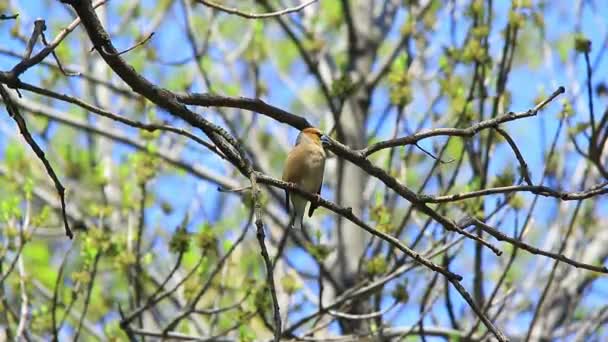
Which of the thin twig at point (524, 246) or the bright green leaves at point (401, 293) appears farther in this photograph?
the bright green leaves at point (401, 293)

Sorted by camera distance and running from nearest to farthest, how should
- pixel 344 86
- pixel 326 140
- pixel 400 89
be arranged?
1. pixel 326 140
2. pixel 344 86
3. pixel 400 89

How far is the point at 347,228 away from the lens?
5.92 m

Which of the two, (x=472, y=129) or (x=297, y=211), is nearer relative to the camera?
(x=472, y=129)

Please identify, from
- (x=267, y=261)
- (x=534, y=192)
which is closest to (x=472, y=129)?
(x=534, y=192)

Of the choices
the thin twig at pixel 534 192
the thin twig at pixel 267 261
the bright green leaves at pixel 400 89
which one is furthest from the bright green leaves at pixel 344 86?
the thin twig at pixel 267 261

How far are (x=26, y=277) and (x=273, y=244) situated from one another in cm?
198

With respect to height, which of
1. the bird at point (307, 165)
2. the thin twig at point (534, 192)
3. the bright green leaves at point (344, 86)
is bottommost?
the thin twig at point (534, 192)

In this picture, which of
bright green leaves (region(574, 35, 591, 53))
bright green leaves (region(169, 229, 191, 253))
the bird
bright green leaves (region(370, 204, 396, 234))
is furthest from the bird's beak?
bright green leaves (region(574, 35, 591, 53))

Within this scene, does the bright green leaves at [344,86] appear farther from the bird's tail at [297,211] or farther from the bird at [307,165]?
the bird's tail at [297,211]

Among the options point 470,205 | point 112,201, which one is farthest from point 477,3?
point 112,201

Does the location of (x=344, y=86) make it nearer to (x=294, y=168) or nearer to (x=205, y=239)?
(x=294, y=168)

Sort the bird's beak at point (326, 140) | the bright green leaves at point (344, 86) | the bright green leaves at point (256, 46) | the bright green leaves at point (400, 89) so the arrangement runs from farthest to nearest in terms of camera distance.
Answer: the bright green leaves at point (256, 46), the bright green leaves at point (400, 89), the bright green leaves at point (344, 86), the bird's beak at point (326, 140)

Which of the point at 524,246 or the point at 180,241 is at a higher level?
the point at 180,241

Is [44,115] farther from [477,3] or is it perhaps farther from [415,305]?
[415,305]
